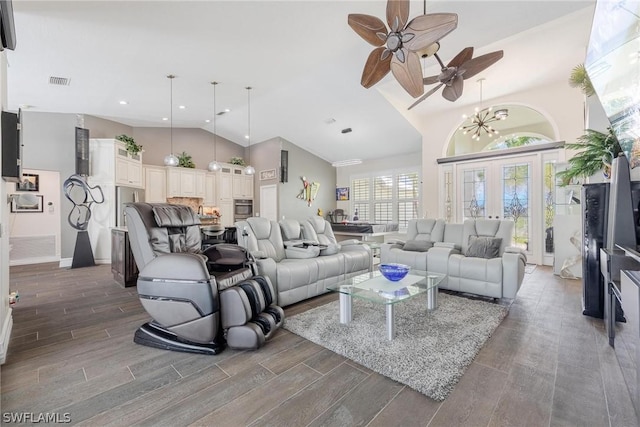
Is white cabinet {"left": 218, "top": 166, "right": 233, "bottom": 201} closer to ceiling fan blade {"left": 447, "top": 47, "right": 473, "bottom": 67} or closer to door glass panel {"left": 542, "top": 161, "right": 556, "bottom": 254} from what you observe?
ceiling fan blade {"left": 447, "top": 47, "right": 473, "bottom": 67}

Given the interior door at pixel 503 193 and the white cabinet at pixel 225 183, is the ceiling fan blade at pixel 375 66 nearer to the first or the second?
the interior door at pixel 503 193

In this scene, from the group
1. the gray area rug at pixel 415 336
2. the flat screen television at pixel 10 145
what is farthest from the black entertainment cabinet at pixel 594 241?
the flat screen television at pixel 10 145

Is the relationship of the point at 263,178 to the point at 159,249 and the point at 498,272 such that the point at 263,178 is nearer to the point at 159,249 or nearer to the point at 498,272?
the point at 159,249

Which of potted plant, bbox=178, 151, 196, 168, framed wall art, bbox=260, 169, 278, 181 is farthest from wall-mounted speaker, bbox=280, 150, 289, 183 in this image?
potted plant, bbox=178, 151, 196, 168

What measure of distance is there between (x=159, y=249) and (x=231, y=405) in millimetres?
1499

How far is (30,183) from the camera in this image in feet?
19.3

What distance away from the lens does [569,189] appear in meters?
4.86

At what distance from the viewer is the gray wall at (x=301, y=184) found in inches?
323

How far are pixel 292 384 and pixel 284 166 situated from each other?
22.4 feet

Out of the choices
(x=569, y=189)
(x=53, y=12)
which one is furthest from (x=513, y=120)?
(x=53, y=12)

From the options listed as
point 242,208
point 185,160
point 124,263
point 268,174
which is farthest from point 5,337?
point 242,208

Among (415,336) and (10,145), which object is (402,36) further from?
(10,145)

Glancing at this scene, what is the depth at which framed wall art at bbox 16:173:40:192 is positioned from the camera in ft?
18.9

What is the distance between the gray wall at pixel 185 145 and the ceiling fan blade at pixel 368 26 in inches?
270
